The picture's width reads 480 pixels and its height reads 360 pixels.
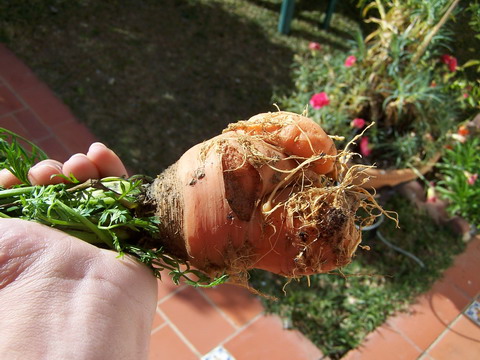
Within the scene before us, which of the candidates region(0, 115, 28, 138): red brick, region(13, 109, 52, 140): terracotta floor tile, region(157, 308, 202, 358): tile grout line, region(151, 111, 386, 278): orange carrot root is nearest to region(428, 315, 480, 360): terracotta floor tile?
region(157, 308, 202, 358): tile grout line

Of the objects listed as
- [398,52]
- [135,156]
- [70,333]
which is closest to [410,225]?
[398,52]

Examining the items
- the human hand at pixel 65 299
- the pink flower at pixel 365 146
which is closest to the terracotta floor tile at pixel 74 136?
the pink flower at pixel 365 146

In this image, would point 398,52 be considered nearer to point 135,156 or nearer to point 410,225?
point 410,225

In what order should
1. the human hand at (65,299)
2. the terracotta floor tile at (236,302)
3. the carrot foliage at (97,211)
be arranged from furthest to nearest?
the terracotta floor tile at (236,302), the carrot foliage at (97,211), the human hand at (65,299)

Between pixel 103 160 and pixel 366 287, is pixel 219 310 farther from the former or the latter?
pixel 103 160

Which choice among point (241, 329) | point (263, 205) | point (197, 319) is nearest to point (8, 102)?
point (197, 319)

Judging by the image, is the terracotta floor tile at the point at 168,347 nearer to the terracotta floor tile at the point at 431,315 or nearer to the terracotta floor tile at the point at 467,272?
the terracotta floor tile at the point at 431,315
